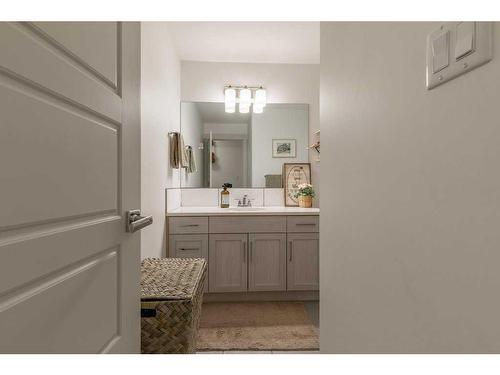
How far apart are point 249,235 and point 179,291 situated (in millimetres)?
1422

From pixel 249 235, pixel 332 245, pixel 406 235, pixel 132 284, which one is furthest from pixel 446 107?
pixel 249 235

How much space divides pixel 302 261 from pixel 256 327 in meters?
0.77

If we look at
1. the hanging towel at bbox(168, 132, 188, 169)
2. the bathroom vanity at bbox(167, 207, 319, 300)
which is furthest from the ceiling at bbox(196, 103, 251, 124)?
the bathroom vanity at bbox(167, 207, 319, 300)

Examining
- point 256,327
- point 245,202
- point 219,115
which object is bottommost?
point 256,327

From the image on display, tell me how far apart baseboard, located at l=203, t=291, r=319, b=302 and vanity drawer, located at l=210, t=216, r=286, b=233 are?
58 cm

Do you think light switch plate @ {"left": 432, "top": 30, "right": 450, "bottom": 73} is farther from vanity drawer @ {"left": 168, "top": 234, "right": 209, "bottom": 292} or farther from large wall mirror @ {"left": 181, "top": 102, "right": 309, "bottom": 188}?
large wall mirror @ {"left": 181, "top": 102, "right": 309, "bottom": 188}

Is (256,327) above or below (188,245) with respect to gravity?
below

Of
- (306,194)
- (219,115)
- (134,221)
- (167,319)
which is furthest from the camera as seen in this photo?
(219,115)

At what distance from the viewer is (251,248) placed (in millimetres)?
2770

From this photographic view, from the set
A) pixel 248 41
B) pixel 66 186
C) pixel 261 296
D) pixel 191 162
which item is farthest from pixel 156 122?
pixel 261 296

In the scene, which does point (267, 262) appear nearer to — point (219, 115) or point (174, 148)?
point (174, 148)

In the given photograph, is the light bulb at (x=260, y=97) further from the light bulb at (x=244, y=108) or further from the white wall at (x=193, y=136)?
the white wall at (x=193, y=136)

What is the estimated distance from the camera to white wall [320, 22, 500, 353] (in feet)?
1.62

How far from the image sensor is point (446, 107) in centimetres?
57
